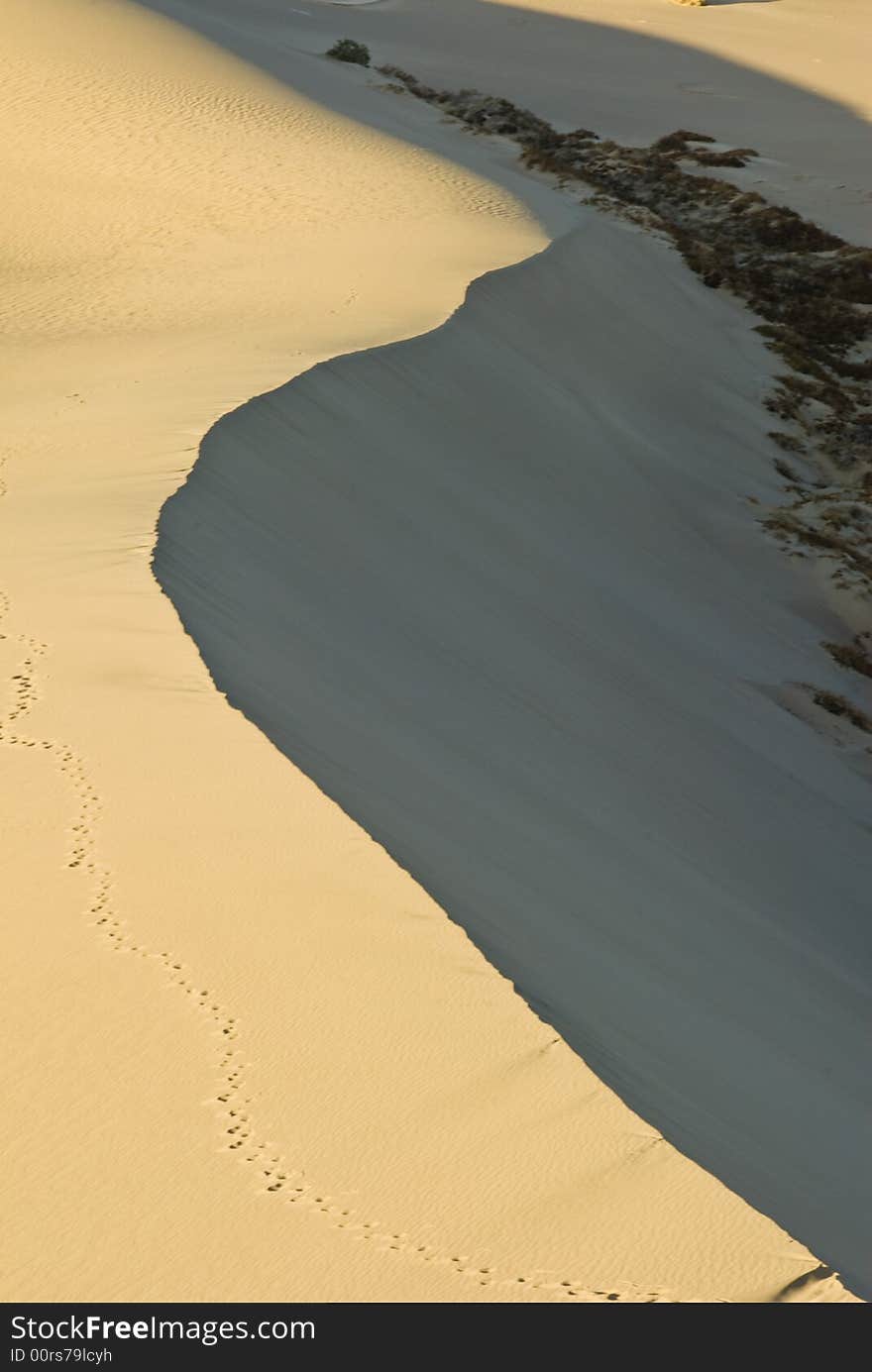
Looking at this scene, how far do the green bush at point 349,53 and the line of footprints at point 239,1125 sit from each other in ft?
90.4

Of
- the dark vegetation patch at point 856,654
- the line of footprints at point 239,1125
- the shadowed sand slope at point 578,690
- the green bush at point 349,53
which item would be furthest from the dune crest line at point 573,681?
the green bush at point 349,53

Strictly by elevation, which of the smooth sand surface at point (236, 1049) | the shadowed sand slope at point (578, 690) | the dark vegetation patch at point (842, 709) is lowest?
the dark vegetation patch at point (842, 709)

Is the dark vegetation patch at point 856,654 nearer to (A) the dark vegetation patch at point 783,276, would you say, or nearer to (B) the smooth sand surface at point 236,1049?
(A) the dark vegetation patch at point 783,276

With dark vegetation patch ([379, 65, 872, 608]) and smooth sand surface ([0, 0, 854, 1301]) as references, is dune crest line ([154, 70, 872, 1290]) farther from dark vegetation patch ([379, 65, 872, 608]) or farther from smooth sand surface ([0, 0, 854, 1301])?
dark vegetation patch ([379, 65, 872, 608])

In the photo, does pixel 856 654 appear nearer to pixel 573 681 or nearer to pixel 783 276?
pixel 573 681

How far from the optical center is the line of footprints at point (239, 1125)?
280cm

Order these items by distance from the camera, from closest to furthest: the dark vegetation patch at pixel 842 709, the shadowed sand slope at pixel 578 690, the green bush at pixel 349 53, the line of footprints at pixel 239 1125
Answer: the line of footprints at pixel 239 1125
the shadowed sand slope at pixel 578 690
the dark vegetation patch at pixel 842 709
the green bush at pixel 349 53

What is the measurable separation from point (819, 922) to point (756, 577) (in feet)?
18.0

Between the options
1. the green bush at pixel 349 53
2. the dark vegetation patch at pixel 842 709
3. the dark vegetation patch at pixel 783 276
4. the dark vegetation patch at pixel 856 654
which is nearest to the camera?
the dark vegetation patch at pixel 842 709

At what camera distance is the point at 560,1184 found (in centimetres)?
302

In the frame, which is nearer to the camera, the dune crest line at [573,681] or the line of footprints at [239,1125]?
the line of footprints at [239,1125]

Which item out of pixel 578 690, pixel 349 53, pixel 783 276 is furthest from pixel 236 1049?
pixel 349 53

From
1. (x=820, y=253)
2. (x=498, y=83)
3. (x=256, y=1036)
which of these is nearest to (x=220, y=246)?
(x=820, y=253)

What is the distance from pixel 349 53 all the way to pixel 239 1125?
96.4 feet
